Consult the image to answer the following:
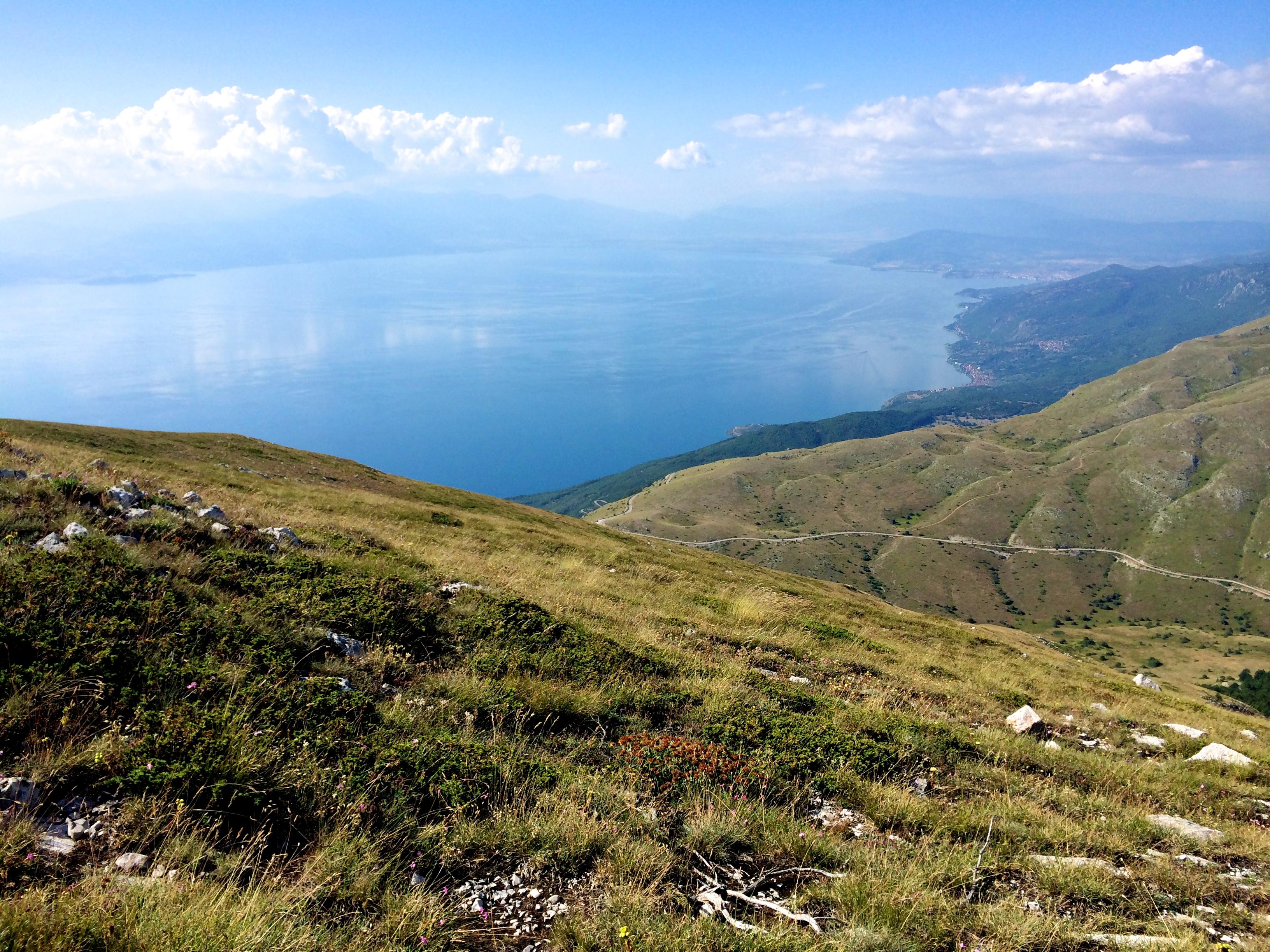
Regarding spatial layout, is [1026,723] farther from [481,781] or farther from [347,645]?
[347,645]

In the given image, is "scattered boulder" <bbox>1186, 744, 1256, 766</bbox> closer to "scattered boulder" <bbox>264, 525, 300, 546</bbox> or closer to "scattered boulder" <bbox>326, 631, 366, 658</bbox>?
"scattered boulder" <bbox>326, 631, 366, 658</bbox>

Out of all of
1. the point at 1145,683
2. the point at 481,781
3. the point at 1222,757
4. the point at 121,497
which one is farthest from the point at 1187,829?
the point at 1145,683

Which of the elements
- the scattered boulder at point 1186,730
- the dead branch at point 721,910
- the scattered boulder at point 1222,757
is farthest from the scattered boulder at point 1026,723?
the dead branch at point 721,910

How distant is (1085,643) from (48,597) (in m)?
212

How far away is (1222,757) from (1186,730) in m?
2.92

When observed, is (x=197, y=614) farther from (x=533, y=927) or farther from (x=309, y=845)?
(x=533, y=927)

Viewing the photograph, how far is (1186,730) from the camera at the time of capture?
14000 millimetres

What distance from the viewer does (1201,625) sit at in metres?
195

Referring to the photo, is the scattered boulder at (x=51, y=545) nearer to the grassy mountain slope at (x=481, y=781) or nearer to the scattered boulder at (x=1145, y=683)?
the grassy mountain slope at (x=481, y=781)

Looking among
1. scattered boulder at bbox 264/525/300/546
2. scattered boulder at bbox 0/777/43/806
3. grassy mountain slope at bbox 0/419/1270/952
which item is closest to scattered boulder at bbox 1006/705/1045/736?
grassy mountain slope at bbox 0/419/1270/952

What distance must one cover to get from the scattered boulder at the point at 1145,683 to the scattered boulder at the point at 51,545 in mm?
31723

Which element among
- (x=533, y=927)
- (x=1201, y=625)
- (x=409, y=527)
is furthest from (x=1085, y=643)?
(x=533, y=927)

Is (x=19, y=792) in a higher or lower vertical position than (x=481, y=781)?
higher

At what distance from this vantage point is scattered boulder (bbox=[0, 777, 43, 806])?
4.15 meters
